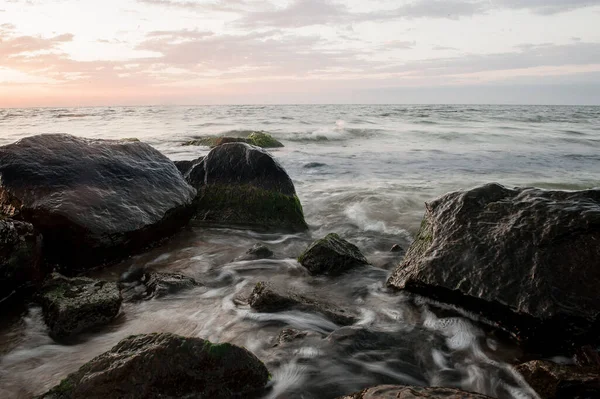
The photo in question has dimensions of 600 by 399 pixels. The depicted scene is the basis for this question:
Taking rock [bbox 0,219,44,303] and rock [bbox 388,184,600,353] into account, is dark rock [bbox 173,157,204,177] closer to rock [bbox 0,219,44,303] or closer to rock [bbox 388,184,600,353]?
rock [bbox 0,219,44,303]

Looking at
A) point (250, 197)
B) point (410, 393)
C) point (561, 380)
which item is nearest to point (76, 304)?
point (410, 393)

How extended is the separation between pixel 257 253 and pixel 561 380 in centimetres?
332

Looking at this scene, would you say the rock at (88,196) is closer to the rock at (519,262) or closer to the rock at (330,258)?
the rock at (330,258)

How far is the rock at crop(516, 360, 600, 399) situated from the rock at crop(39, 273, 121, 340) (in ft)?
10.2

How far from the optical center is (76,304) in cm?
334

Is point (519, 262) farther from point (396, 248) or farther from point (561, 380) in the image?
point (396, 248)

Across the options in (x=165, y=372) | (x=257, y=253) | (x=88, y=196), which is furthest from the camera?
(x=257, y=253)

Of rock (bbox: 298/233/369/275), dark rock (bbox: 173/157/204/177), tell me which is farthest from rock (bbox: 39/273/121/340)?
dark rock (bbox: 173/157/204/177)

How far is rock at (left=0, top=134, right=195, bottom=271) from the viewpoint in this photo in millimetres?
4258

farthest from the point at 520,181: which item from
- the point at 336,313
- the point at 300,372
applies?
the point at 300,372

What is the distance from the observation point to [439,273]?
12.0ft

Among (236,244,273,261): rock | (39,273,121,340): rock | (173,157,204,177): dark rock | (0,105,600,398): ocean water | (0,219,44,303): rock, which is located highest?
(173,157,204,177): dark rock

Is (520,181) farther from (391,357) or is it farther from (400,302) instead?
(391,357)

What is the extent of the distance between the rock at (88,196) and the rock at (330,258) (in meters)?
1.88
